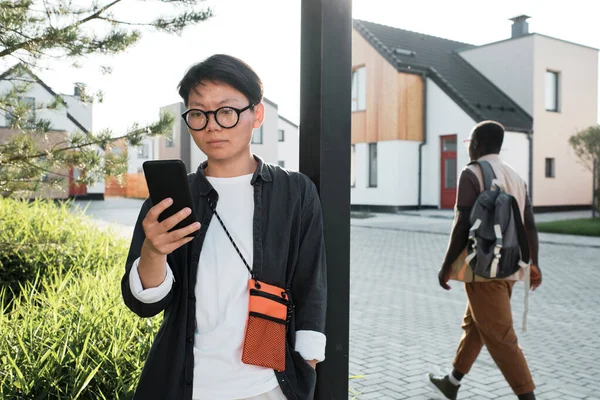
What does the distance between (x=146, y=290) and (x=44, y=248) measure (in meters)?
4.91

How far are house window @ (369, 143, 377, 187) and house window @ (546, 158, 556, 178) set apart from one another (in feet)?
23.7

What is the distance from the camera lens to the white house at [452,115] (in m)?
24.7

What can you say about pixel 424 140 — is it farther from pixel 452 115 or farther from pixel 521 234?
pixel 521 234

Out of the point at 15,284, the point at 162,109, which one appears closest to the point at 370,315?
the point at 162,109

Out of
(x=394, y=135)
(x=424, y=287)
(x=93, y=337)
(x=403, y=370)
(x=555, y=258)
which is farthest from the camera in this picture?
(x=394, y=135)

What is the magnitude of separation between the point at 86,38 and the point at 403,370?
3781 millimetres

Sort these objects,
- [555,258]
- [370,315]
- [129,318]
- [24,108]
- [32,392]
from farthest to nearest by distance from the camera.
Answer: [555,258] → [370,315] → [24,108] → [129,318] → [32,392]

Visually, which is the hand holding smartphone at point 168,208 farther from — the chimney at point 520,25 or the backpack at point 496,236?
the chimney at point 520,25

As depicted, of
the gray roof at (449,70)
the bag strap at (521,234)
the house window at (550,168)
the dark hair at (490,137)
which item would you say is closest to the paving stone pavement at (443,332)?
the bag strap at (521,234)

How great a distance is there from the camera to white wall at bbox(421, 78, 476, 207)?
24.2m

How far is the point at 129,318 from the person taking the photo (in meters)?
3.55

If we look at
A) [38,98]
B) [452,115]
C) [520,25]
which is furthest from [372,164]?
[38,98]

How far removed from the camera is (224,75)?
1.76 metres

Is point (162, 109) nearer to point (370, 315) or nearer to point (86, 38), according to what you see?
point (86, 38)
